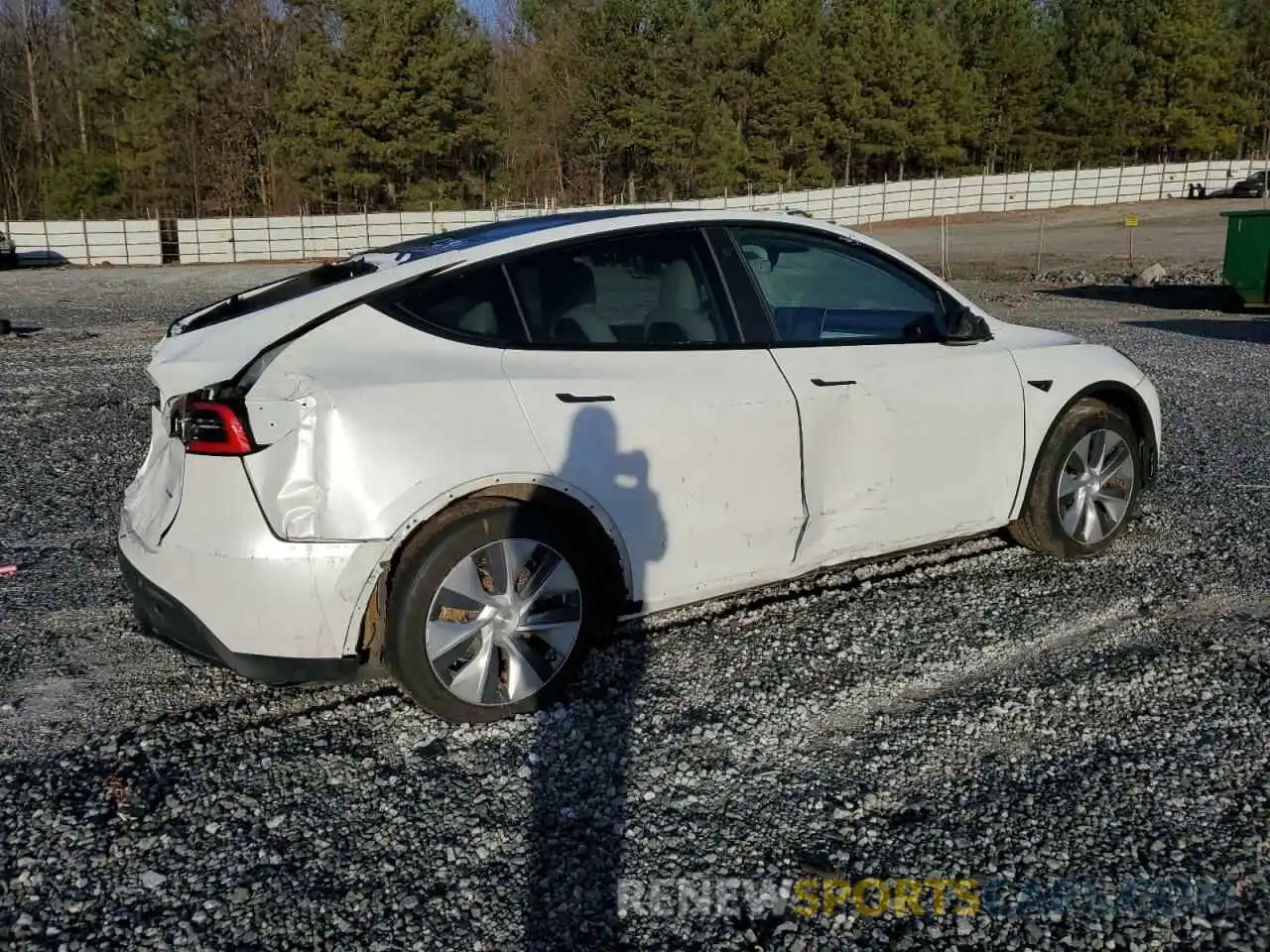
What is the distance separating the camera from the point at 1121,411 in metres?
5.27

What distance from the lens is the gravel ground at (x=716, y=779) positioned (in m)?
2.72

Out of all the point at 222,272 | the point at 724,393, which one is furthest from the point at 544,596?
the point at 222,272

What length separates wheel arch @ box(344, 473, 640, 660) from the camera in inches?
134

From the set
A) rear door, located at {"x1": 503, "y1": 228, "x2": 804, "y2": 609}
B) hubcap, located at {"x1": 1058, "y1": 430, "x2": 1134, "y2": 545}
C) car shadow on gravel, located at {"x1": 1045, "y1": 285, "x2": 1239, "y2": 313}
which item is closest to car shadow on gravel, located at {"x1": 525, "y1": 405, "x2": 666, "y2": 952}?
rear door, located at {"x1": 503, "y1": 228, "x2": 804, "y2": 609}

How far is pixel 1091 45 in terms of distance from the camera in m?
71.4

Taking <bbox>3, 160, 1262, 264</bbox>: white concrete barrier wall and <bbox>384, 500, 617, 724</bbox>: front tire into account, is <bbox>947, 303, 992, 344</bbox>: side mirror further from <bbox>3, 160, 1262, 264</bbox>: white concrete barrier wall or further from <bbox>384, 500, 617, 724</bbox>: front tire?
<bbox>3, 160, 1262, 264</bbox>: white concrete barrier wall

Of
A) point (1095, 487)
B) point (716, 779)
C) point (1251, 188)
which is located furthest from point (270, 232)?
point (1251, 188)

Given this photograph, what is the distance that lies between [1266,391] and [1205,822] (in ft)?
25.7

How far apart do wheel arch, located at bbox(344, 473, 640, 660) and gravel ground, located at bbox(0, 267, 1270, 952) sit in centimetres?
41

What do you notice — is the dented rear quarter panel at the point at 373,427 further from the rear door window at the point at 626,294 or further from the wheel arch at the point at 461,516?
the rear door window at the point at 626,294

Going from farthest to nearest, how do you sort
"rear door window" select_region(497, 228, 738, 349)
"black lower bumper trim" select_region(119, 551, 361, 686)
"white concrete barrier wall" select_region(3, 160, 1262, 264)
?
1. "white concrete barrier wall" select_region(3, 160, 1262, 264)
2. "rear door window" select_region(497, 228, 738, 349)
3. "black lower bumper trim" select_region(119, 551, 361, 686)

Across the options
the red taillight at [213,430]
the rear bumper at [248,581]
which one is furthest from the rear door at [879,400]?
the red taillight at [213,430]

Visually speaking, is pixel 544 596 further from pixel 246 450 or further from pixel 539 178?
pixel 539 178

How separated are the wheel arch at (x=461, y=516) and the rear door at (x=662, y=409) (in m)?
0.05
